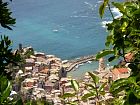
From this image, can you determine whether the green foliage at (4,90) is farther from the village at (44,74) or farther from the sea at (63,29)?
the sea at (63,29)

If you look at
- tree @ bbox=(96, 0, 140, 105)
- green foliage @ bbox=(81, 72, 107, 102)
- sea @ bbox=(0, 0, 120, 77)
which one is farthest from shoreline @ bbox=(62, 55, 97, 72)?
tree @ bbox=(96, 0, 140, 105)

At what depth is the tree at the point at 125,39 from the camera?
131cm

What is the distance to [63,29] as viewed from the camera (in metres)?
38.9

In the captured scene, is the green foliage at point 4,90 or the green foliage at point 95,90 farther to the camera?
the green foliage at point 95,90

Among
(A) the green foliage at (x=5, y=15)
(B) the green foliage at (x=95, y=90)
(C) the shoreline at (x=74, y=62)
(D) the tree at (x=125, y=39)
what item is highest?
(C) the shoreline at (x=74, y=62)

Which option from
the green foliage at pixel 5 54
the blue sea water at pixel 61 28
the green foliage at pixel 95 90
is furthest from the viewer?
the blue sea water at pixel 61 28

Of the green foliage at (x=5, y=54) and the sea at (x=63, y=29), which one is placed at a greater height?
the sea at (x=63, y=29)

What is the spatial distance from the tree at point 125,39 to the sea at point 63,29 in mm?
27986

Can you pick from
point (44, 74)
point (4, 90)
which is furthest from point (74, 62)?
point (4, 90)

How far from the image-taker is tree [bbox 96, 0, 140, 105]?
131 cm

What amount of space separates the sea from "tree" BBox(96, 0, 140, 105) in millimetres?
27986

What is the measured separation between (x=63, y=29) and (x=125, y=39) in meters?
37.6

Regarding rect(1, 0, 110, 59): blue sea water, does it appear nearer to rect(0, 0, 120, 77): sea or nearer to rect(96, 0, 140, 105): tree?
rect(0, 0, 120, 77): sea

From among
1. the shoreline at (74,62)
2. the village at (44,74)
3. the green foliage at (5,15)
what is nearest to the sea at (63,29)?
the shoreline at (74,62)
